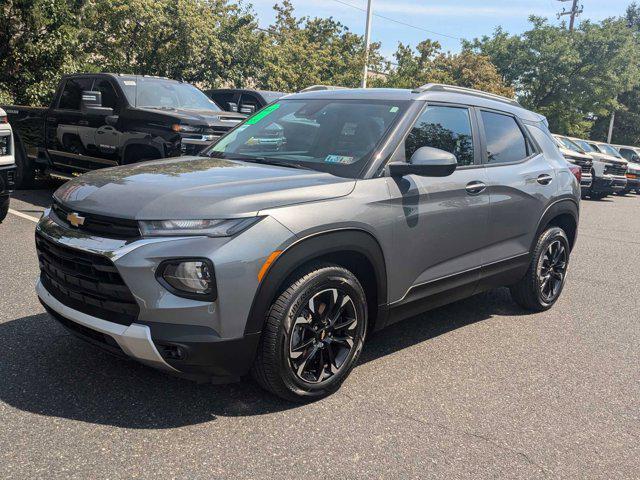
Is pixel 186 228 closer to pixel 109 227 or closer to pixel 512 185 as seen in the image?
pixel 109 227

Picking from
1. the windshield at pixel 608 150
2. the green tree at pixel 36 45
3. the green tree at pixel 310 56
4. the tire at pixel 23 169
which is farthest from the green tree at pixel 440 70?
the tire at pixel 23 169

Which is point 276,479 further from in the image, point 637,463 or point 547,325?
point 547,325

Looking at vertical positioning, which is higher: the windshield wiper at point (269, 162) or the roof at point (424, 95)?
the roof at point (424, 95)

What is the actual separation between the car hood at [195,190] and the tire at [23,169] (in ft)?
22.9

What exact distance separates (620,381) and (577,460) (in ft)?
4.06

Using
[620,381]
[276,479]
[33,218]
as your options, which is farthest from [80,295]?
[33,218]

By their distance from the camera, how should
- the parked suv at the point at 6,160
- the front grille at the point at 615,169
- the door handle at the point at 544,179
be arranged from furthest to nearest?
the front grille at the point at 615,169 < the parked suv at the point at 6,160 < the door handle at the point at 544,179

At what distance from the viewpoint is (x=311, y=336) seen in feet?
10.9

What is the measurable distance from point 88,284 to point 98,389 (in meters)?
0.69

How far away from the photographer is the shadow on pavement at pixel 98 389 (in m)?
3.13

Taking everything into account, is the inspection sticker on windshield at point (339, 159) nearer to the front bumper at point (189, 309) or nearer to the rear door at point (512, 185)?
the front bumper at point (189, 309)

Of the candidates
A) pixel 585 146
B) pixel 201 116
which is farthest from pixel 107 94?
pixel 585 146

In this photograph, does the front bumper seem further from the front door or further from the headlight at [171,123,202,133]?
the headlight at [171,123,202,133]

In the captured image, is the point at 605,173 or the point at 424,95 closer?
the point at 424,95
